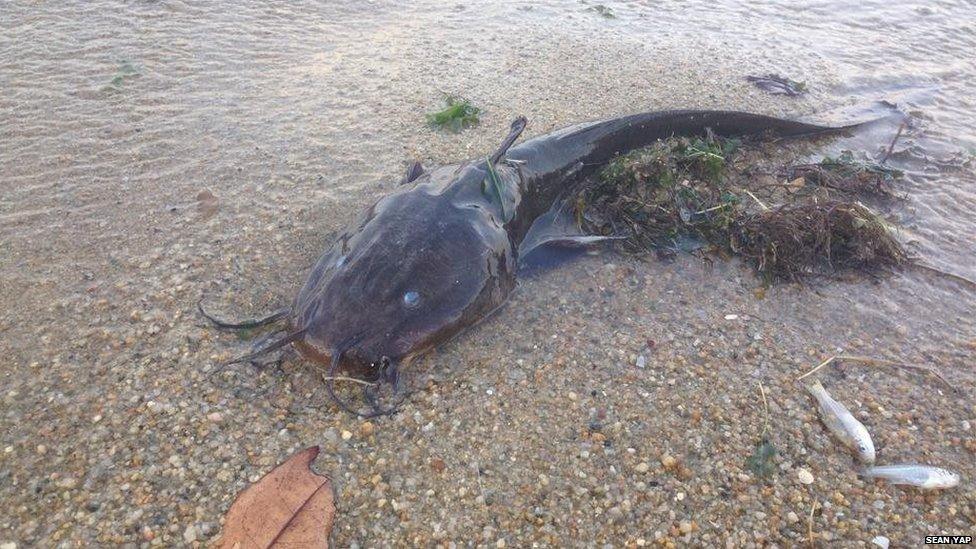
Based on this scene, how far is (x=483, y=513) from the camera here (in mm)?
2281

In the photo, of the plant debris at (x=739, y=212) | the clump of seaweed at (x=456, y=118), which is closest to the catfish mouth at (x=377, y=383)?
the plant debris at (x=739, y=212)

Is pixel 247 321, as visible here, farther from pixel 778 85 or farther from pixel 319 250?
pixel 778 85

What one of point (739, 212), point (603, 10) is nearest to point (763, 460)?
point (739, 212)

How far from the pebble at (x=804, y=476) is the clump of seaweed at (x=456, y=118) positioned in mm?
3283

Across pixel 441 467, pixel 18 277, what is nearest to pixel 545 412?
pixel 441 467

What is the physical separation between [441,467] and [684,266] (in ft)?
6.41

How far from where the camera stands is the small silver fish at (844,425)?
2508 millimetres

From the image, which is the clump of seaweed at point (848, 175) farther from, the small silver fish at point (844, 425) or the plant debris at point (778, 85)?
the small silver fish at point (844, 425)

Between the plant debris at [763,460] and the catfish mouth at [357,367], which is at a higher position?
the catfish mouth at [357,367]

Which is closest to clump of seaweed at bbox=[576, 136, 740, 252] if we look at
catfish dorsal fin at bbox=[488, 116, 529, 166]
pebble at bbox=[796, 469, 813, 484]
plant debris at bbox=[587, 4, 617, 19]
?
catfish dorsal fin at bbox=[488, 116, 529, 166]

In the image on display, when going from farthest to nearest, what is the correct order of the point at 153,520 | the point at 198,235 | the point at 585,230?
the point at 585,230
the point at 198,235
the point at 153,520

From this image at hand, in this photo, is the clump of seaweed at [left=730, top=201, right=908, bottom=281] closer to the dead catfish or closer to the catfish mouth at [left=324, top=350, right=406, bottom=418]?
the dead catfish

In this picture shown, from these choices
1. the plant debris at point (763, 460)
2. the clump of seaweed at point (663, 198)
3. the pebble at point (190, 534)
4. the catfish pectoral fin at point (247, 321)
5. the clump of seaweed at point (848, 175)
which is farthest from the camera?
the clump of seaweed at point (848, 175)

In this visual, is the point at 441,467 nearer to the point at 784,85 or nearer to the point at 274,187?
the point at 274,187
